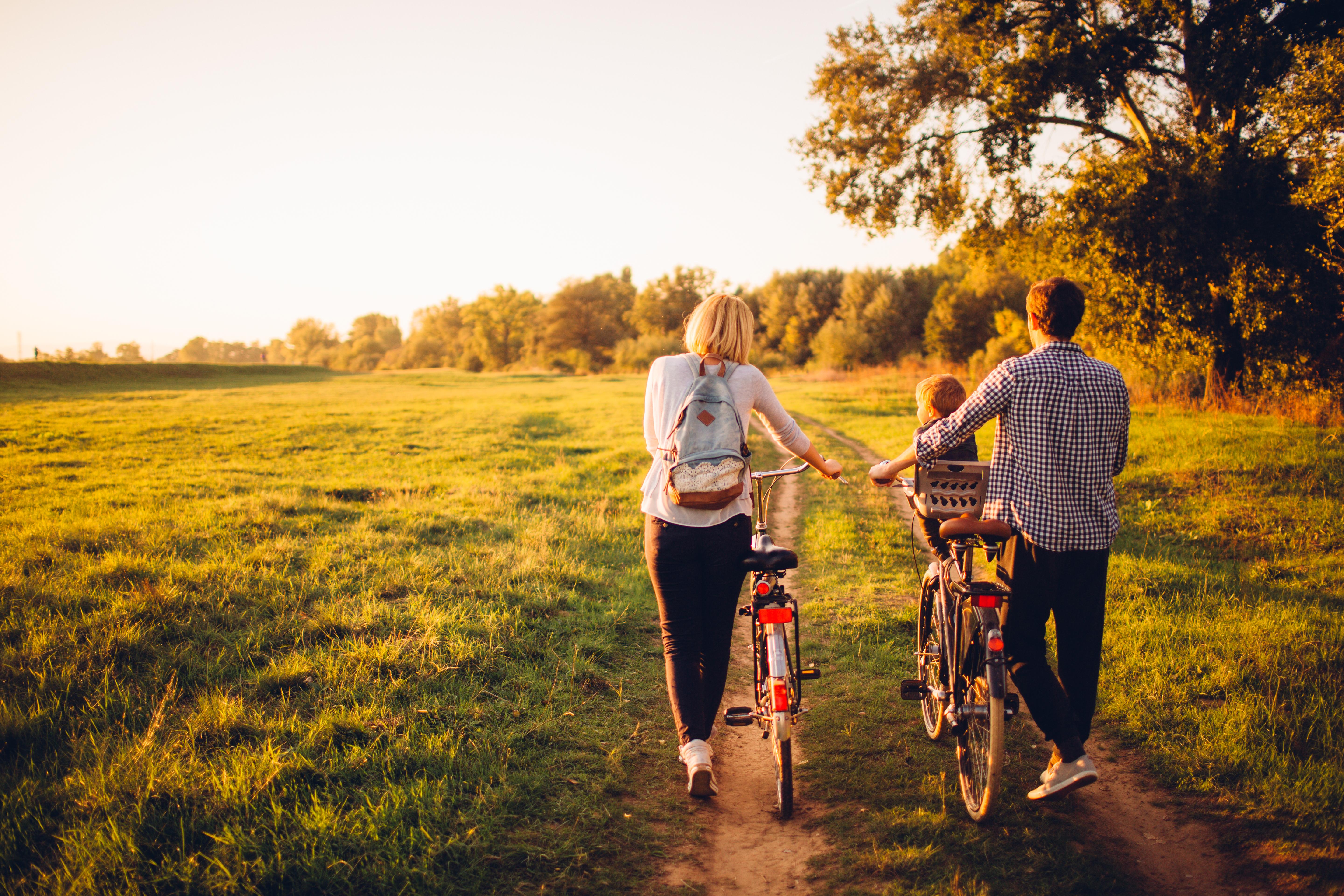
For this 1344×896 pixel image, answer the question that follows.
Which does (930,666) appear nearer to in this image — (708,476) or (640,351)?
(708,476)

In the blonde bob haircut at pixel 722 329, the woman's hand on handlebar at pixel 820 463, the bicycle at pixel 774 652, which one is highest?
the blonde bob haircut at pixel 722 329

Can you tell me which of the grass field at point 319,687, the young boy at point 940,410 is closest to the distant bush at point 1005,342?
the grass field at point 319,687

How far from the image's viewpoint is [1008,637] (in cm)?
318

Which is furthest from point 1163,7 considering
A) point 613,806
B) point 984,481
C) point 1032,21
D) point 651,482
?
point 613,806

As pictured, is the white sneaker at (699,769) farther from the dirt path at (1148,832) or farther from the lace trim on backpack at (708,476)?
the dirt path at (1148,832)

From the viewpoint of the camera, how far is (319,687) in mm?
4281

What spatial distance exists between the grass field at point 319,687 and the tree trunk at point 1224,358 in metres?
12.7

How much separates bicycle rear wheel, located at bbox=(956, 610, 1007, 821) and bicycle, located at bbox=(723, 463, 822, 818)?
2.49 feet

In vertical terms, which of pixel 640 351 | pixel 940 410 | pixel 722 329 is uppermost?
pixel 640 351

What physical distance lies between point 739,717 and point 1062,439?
2.04 meters

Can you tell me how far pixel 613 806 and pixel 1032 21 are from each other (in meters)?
17.6

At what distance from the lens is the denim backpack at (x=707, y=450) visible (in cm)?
309

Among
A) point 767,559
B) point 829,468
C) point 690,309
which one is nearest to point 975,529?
point 829,468

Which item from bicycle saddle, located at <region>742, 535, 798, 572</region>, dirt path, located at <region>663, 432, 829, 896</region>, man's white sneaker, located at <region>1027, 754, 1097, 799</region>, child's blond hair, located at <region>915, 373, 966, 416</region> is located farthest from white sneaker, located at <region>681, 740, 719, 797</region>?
child's blond hair, located at <region>915, 373, 966, 416</region>
